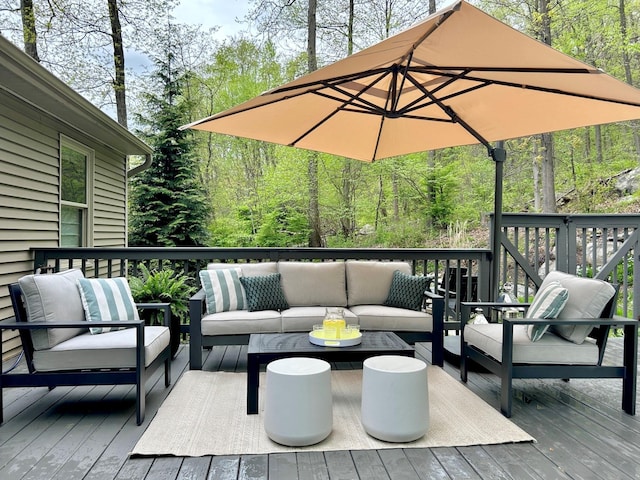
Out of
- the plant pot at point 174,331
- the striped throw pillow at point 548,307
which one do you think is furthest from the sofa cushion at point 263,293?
the striped throw pillow at point 548,307

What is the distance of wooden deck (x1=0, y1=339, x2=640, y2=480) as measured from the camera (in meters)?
2.05

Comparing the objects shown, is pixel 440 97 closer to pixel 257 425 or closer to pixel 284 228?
pixel 257 425

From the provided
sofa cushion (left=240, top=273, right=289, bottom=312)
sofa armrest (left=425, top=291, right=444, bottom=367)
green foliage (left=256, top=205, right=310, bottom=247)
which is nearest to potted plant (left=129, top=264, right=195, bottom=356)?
sofa cushion (left=240, top=273, right=289, bottom=312)

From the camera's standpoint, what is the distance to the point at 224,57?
12875 millimetres

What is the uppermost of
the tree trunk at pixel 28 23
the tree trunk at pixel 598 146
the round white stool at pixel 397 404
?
the tree trunk at pixel 28 23

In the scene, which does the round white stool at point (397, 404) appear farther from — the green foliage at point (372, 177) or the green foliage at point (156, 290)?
the green foliage at point (372, 177)

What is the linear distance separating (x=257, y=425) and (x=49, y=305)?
5.08ft

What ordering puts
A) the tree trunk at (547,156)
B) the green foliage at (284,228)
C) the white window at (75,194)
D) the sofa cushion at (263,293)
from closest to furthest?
the sofa cushion at (263,293)
the white window at (75,194)
the tree trunk at (547,156)
the green foliage at (284,228)

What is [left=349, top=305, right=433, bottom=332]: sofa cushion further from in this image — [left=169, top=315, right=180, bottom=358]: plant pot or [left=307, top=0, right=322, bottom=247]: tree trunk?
[left=307, top=0, right=322, bottom=247]: tree trunk

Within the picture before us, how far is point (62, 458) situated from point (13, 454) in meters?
0.27

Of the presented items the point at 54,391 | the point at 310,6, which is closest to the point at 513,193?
the point at 310,6

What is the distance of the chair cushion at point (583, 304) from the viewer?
2.83 metres

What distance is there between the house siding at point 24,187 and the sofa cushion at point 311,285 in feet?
8.33

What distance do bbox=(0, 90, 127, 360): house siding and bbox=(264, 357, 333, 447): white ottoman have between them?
10.2 feet
